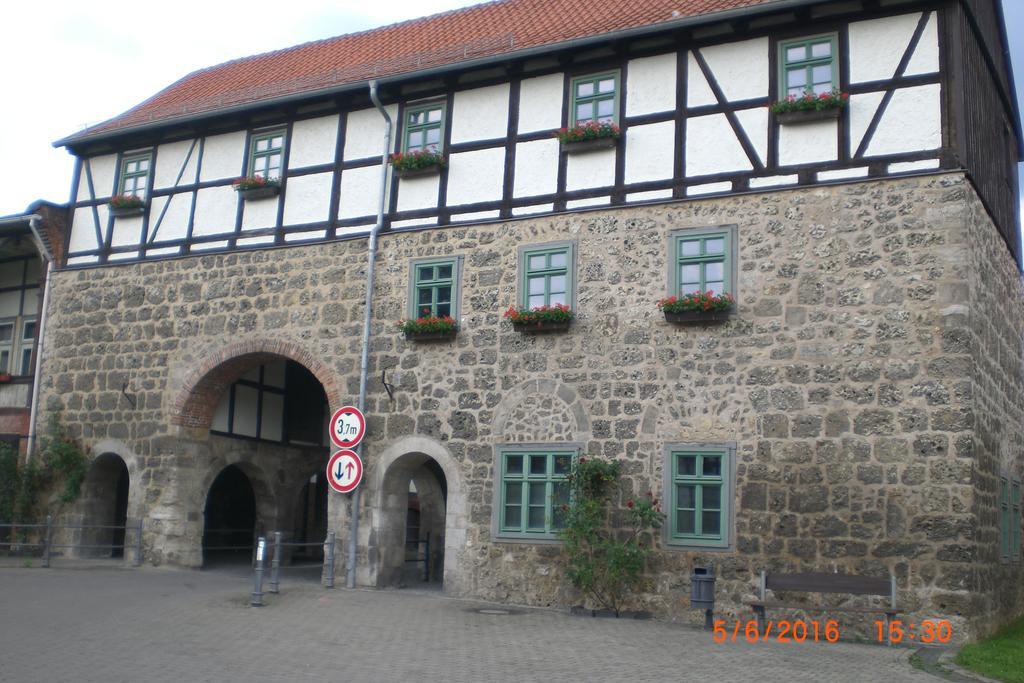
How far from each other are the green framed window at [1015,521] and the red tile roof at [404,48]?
25.1ft

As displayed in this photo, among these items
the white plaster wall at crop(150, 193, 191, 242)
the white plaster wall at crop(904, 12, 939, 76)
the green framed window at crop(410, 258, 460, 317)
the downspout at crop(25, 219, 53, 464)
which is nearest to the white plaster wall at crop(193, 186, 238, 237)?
the white plaster wall at crop(150, 193, 191, 242)

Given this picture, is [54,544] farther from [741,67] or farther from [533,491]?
[741,67]

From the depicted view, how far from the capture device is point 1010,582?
14500 mm

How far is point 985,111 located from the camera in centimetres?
1502

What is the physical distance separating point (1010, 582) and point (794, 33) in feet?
25.8

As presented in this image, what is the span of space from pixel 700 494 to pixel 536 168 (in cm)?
513

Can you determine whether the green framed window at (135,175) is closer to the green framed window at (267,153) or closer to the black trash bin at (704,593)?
the green framed window at (267,153)

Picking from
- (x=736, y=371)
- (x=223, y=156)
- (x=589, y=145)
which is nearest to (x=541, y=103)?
(x=589, y=145)

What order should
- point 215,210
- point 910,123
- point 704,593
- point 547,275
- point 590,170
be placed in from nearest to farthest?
point 704,593, point 910,123, point 590,170, point 547,275, point 215,210

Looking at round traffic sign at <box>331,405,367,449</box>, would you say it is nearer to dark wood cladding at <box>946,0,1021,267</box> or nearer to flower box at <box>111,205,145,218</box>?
flower box at <box>111,205,145,218</box>

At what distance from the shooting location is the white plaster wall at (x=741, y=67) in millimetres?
13922

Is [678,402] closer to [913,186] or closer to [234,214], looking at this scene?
[913,186]

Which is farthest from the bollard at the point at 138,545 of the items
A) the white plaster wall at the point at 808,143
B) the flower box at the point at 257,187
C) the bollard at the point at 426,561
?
the white plaster wall at the point at 808,143

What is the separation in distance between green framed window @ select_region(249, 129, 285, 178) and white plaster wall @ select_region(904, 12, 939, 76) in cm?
959
